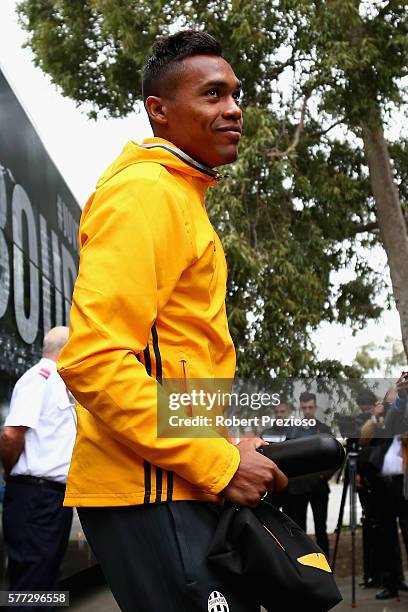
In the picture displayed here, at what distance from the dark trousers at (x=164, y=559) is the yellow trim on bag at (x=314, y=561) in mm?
128

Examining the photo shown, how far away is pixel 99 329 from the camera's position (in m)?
1.93

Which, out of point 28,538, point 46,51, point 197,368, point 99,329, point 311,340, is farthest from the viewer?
point 46,51

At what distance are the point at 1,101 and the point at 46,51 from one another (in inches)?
350

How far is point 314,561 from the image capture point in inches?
79.2

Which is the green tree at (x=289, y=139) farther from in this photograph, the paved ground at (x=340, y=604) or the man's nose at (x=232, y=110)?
the man's nose at (x=232, y=110)

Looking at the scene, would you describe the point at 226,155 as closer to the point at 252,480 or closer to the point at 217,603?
the point at 252,480

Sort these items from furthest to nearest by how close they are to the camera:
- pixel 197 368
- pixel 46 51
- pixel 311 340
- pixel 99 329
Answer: pixel 46 51 < pixel 311 340 < pixel 197 368 < pixel 99 329

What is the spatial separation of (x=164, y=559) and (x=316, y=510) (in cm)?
806

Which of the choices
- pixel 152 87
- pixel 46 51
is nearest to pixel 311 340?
pixel 46 51

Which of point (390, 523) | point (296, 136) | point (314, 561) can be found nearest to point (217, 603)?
point (314, 561)

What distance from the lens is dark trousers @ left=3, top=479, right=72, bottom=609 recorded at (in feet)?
17.4

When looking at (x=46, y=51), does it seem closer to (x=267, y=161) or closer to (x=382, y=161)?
(x=267, y=161)

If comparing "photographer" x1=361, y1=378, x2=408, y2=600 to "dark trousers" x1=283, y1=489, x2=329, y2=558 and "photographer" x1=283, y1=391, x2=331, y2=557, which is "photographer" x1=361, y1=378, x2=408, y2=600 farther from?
"dark trousers" x1=283, y1=489, x2=329, y2=558

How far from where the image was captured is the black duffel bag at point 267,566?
6.26 ft
